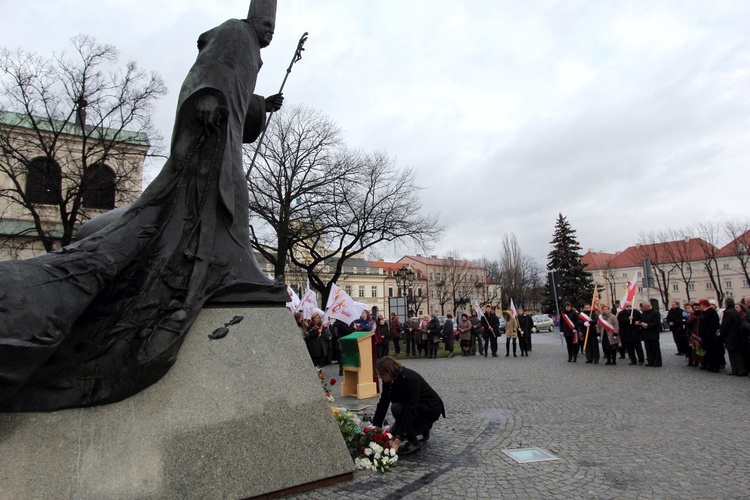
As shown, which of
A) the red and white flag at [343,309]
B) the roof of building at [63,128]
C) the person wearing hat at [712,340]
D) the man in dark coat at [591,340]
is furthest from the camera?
the roof of building at [63,128]

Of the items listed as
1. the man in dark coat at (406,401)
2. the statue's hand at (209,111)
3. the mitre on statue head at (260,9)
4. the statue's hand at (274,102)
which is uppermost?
the mitre on statue head at (260,9)

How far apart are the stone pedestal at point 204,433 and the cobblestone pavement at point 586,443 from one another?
0.44m

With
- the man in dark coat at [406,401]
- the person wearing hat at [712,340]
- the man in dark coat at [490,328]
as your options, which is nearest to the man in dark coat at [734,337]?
the person wearing hat at [712,340]

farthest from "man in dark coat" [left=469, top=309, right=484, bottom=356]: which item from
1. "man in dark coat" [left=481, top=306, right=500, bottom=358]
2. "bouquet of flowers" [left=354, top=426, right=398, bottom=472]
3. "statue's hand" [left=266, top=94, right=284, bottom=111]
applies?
"statue's hand" [left=266, top=94, right=284, bottom=111]

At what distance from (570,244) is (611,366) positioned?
30927 millimetres

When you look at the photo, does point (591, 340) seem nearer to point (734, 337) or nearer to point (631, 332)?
point (631, 332)

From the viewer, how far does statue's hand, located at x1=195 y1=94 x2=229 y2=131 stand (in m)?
4.16

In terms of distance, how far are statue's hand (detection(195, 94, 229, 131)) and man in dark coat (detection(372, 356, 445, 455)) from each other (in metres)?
3.18

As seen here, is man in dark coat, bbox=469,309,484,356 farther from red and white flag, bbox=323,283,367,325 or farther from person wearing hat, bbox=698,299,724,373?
person wearing hat, bbox=698,299,724,373

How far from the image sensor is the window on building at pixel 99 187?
70.9ft

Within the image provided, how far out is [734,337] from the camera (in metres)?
10.1

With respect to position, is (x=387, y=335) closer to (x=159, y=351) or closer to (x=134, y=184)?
(x=159, y=351)

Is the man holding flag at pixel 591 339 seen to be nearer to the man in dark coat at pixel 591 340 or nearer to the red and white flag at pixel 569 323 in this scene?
the man in dark coat at pixel 591 340

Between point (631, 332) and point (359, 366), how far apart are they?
27.3 feet
